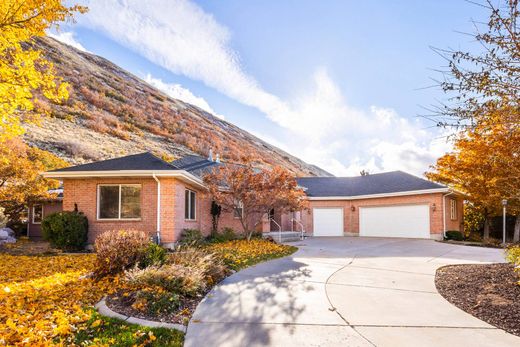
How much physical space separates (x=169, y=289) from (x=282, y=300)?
1.97 m

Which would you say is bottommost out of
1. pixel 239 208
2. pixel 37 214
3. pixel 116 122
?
pixel 37 214

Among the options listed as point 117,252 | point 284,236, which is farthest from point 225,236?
point 117,252

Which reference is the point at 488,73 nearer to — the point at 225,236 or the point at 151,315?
the point at 151,315

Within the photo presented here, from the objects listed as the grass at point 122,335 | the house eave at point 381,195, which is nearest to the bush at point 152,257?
the grass at point 122,335

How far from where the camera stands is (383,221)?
72.5 ft

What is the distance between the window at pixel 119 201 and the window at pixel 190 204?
2096 millimetres

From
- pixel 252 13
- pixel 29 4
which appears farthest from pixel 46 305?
pixel 252 13

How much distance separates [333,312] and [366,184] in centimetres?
2015

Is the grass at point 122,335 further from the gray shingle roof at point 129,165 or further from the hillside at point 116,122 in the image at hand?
the hillside at point 116,122

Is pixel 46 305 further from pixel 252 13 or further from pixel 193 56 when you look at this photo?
pixel 193 56

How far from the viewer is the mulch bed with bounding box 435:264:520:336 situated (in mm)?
5207

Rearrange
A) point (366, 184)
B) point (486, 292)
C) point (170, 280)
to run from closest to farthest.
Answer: point (170, 280)
point (486, 292)
point (366, 184)

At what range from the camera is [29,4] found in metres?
7.36

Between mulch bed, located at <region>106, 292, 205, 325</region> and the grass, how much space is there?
0.37m
